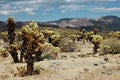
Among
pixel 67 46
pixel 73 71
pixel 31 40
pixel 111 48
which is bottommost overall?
pixel 67 46

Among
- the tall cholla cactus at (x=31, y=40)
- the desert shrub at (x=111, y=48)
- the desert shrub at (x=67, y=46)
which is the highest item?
the tall cholla cactus at (x=31, y=40)


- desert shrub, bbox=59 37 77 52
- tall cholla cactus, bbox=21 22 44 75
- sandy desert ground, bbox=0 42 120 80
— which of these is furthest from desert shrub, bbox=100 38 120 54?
tall cholla cactus, bbox=21 22 44 75

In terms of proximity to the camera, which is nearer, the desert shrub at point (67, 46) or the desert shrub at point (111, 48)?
the desert shrub at point (111, 48)

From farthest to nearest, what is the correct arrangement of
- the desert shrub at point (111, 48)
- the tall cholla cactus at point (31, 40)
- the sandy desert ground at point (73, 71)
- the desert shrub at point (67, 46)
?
the desert shrub at point (67, 46), the desert shrub at point (111, 48), the tall cholla cactus at point (31, 40), the sandy desert ground at point (73, 71)

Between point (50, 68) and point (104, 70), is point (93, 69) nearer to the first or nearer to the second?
point (104, 70)

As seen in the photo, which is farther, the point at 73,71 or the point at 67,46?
the point at 67,46

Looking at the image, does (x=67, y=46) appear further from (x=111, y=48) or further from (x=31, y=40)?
(x=31, y=40)

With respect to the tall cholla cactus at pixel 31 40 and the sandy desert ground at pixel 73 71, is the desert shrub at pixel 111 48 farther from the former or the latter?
the tall cholla cactus at pixel 31 40

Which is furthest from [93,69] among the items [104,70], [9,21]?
[9,21]

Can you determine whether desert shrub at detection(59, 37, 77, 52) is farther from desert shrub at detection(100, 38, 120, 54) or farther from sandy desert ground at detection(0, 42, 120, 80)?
sandy desert ground at detection(0, 42, 120, 80)

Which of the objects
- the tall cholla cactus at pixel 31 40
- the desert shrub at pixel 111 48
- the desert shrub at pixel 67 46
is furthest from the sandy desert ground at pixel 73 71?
the desert shrub at pixel 67 46

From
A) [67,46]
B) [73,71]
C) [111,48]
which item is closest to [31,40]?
[73,71]

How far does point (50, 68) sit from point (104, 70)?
11.4ft

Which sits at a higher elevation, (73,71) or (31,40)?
(31,40)
